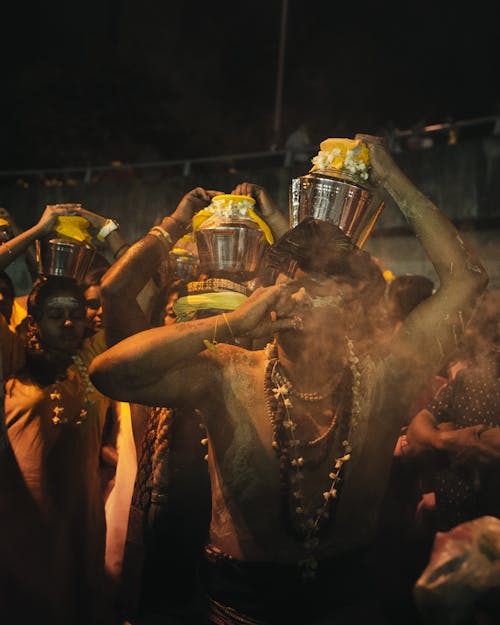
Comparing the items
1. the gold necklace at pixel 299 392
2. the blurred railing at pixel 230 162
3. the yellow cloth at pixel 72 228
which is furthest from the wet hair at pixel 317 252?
the blurred railing at pixel 230 162

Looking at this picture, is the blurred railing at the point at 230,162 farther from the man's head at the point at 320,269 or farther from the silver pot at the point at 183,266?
the man's head at the point at 320,269

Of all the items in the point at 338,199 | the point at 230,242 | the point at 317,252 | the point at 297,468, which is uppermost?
the point at 338,199

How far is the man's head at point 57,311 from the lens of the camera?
4.13m

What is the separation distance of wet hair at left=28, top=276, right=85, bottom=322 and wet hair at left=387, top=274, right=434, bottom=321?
2213 millimetres

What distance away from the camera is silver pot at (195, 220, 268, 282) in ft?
10.1

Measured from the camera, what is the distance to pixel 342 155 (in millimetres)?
2688

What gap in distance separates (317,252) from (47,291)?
7.40 feet

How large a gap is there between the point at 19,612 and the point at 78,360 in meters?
1.55

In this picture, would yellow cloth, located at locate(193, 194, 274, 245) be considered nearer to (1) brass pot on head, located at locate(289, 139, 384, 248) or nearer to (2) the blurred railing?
(1) brass pot on head, located at locate(289, 139, 384, 248)

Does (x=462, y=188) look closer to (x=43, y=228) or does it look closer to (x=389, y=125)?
(x=389, y=125)

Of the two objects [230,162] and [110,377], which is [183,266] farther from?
[230,162]

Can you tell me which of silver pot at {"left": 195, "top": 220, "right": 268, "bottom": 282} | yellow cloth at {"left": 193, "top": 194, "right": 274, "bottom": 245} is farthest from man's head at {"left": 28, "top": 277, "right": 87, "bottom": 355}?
silver pot at {"left": 195, "top": 220, "right": 268, "bottom": 282}

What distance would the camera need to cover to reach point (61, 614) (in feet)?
12.7

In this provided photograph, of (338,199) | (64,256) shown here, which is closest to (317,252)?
(338,199)
